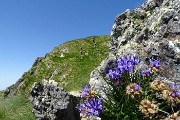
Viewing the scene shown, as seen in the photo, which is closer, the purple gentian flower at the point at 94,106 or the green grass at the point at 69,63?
the purple gentian flower at the point at 94,106

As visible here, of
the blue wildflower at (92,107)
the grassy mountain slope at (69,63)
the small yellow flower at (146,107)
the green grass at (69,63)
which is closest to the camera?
the small yellow flower at (146,107)

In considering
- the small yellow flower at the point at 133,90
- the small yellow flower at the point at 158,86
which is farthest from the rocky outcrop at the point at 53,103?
the small yellow flower at the point at 158,86

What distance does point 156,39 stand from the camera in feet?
50.6

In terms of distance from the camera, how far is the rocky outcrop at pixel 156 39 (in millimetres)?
13789

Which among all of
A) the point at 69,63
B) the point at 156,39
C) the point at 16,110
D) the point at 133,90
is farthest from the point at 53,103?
the point at 69,63

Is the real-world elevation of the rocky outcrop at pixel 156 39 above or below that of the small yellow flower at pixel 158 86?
above

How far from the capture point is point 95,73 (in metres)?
19.1

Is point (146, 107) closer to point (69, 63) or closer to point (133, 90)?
point (133, 90)

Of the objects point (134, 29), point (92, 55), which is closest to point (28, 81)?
point (92, 55)

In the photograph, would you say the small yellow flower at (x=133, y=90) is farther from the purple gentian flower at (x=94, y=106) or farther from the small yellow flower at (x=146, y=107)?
the purple gentian flower at (x=94, y=106)

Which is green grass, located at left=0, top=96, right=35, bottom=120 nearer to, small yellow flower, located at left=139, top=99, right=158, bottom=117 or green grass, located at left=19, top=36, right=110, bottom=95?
small yellow flower, located at left=139, top=99, right=158, bottom=117

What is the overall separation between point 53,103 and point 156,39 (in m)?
5.27

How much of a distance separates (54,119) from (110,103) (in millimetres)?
4832

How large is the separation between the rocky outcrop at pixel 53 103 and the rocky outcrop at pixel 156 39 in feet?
4.67
